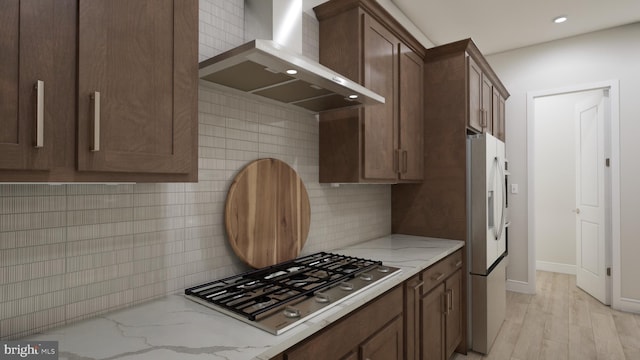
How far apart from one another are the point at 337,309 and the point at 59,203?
3.32 ft

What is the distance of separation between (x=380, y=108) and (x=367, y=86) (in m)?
0.22

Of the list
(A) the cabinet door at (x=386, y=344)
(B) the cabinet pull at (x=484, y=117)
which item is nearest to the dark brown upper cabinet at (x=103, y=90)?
(A) the cabinet door at (x=386, y=344)

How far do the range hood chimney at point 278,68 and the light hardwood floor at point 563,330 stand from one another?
2.26 metres

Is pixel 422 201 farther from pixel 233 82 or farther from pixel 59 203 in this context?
pixel 59 203

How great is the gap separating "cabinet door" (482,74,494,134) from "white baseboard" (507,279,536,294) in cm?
198

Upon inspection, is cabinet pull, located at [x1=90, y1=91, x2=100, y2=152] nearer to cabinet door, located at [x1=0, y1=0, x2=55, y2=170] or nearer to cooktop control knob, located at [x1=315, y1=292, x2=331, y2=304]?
cabinet door, located at [x1=0, y1=0, x2=55, y2=170]

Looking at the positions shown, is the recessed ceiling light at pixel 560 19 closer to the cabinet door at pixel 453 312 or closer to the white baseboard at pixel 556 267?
the cabinet door at pixel 453 312

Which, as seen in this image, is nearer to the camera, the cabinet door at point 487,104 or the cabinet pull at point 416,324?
the cabinet pull at point 416,324

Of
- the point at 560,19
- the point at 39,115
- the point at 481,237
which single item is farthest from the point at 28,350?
the point at 560,19

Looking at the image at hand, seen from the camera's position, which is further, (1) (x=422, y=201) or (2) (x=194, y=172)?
(1) (x=422, y=201)

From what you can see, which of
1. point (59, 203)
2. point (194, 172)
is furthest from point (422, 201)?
point (59, 203)

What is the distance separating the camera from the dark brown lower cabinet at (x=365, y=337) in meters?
1.16

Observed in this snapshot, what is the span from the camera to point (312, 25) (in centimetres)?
217

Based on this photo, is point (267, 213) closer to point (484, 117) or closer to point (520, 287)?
point (484, 117)
